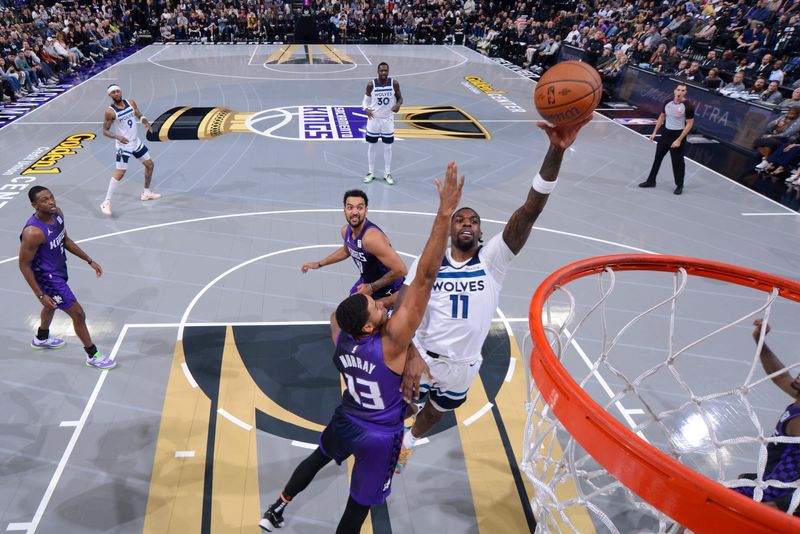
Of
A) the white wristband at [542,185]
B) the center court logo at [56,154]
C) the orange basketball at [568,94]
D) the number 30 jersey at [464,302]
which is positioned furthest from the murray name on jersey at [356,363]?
the center court logo at [56,154]

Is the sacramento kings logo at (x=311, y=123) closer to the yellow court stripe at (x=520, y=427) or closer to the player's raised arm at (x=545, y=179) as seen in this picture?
the yellow court stripe at (x=520, y=427)

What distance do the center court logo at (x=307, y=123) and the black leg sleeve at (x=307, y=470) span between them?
29.8 ft

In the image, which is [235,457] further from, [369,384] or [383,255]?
[383,255]

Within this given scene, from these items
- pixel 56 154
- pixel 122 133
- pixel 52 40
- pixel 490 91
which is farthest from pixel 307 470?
pixel 52 40

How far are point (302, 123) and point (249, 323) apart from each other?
311 inches

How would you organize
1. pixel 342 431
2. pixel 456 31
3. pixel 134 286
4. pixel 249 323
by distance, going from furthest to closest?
pixel 456 31 < pixel 134 286 < pixel 249 323 < pixel 342 431

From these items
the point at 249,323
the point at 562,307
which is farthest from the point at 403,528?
the point at 562,307

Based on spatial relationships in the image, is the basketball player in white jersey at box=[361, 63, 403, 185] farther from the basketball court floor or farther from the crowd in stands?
the crowd in stands

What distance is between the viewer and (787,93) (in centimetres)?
1165

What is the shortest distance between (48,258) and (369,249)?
277 centimetres

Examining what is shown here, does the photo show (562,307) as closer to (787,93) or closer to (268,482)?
(268,482)

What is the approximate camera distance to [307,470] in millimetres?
3432

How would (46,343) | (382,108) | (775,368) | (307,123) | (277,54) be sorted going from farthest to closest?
(277,54), (307,123), (382,108), (46,343), (775,368)

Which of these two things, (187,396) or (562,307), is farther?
(562,307)
